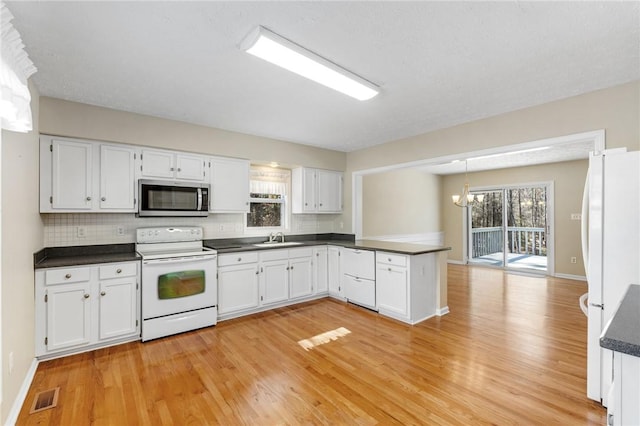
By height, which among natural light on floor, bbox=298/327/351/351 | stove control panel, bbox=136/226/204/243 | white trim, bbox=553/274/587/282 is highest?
stove control panel, bbox=136/226/204/243

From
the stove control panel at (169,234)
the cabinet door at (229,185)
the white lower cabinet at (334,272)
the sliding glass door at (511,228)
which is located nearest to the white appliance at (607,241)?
the white lower cabinet at (334,272)

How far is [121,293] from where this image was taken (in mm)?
3068

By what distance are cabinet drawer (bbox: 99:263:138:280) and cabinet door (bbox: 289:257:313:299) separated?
1998 millimetres

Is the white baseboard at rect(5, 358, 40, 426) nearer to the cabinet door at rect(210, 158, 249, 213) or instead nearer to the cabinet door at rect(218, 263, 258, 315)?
the cabinet door at rect(218, 263, 258, 315)

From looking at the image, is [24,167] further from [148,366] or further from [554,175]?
[554,175]

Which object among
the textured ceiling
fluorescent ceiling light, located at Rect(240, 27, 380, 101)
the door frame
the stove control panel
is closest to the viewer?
the textured ceiling

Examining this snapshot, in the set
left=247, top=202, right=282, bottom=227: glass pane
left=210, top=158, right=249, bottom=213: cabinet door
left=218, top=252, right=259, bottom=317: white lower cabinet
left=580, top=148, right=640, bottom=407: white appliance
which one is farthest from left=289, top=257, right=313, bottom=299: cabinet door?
left=580, top=148, right=640, bottom=407: white appliance

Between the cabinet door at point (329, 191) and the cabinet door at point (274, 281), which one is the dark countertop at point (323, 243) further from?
the cabinet door at point (329, 191)

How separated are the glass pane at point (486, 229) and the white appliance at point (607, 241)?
5.74m

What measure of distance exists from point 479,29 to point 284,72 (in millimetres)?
1395

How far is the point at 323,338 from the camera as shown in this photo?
325 cm

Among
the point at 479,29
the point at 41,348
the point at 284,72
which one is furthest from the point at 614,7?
the point at 41,348

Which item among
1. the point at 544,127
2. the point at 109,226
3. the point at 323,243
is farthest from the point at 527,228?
the point at 109,226

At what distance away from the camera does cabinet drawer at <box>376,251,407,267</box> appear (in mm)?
3723
